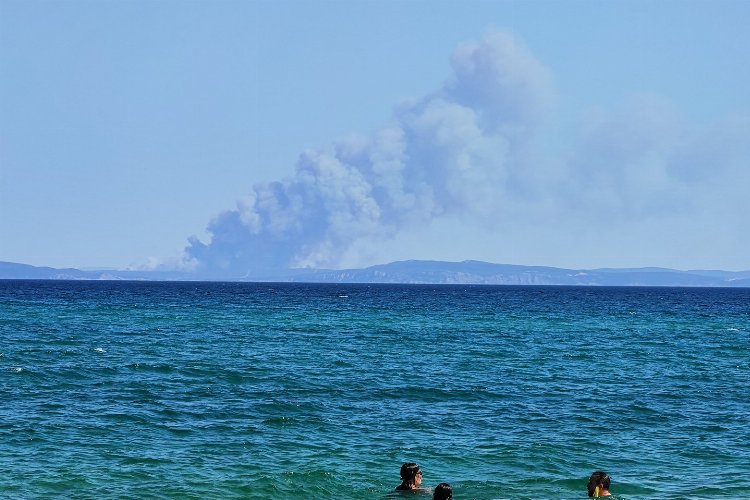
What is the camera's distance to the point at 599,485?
21.9 meters

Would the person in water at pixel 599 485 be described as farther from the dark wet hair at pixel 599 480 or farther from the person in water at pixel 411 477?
the person in water at pixel 411 477

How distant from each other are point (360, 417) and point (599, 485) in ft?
41.4

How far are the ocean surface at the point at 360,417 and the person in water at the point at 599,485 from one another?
1436 mm

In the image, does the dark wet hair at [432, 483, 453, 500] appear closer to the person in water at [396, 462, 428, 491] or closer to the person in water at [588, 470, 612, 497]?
the person in water at [396, 462, 428, 491]

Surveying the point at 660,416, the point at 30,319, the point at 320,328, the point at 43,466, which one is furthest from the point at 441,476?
the point at 30,319

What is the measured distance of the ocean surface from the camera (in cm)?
2436

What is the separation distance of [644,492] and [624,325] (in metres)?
72.0

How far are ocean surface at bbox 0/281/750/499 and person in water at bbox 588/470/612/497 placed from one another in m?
1.44

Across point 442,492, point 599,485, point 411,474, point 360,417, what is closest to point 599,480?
point 599,485

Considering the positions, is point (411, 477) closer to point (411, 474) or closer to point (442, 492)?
point (411, 474)

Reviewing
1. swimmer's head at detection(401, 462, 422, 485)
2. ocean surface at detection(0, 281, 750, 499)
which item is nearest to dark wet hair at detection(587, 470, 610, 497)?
ocean surface at detection(0, 281, 750, 499)

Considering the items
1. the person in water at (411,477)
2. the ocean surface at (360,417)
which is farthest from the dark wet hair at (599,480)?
the person in water at (411,477)

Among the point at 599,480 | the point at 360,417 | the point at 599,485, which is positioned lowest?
the point at 360,417

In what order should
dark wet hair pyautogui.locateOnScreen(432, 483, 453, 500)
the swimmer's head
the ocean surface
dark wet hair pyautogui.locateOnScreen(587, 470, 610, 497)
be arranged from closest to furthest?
dark wet hair pyautogui.locateOnScreen(432, 483, 453, 500), dark wet hair pyautogui.locateOnScreen(587, 470, 610, 497), the swimmer's head, the ocean surface
